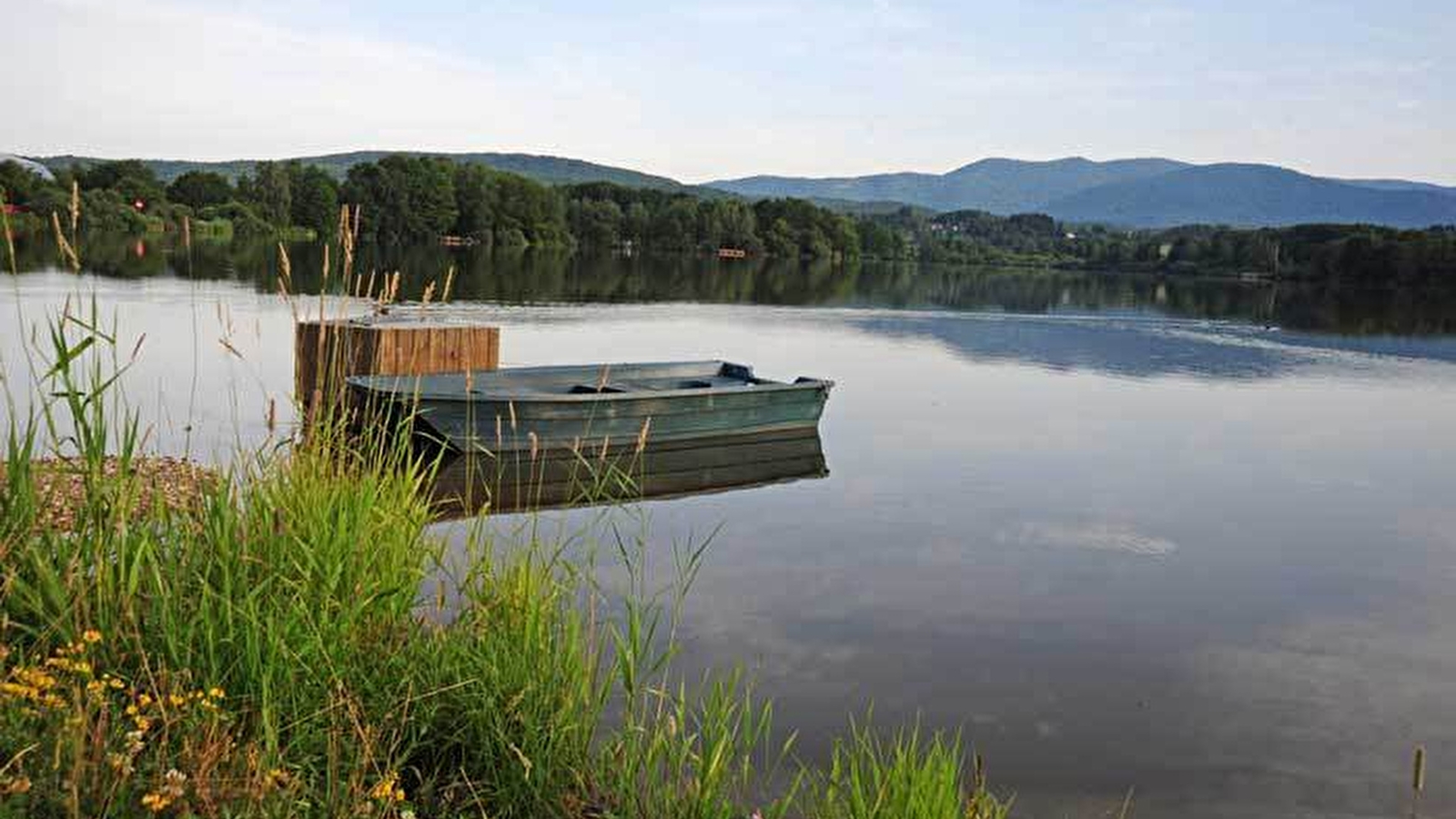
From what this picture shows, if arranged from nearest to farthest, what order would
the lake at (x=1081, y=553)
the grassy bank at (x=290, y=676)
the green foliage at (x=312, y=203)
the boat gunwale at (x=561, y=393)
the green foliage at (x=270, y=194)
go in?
the grassy bank at (x=290, y=676) → the lake at (x=1081, y=553) → the boat gunwale at (x=561, y=393) → the green foliage at (x=270, y=194) → the green foliage at (x=312, y=203)

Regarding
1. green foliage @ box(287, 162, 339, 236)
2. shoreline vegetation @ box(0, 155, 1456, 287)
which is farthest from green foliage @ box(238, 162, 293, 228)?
green foliage @ box(287, 162, 339, 236)

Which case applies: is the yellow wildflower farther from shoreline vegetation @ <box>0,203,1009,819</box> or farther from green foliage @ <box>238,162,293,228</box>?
green foliage @ <box>238,162,293,228</box>

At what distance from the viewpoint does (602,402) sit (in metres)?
14.5

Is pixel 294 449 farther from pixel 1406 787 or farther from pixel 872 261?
pixel 872 261

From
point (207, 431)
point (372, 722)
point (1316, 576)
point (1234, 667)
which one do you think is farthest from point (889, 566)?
point (207, 431)

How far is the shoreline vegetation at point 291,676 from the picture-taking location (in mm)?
3506

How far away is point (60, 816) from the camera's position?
10.5 feet

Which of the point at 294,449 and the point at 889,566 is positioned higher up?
the point at 294,449

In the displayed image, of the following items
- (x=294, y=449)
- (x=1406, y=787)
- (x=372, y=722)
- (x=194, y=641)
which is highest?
(x=294, y=449)

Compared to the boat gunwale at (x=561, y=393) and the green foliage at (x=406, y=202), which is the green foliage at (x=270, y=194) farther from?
the boat gunwale at (x=561, y=393)

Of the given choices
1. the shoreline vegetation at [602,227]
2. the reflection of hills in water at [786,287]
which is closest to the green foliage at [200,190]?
the shoreline vegetation at [602,227]

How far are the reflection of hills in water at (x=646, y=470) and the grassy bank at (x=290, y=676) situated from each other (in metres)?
A: 7.06

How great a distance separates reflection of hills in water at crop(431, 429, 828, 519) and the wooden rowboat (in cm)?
21

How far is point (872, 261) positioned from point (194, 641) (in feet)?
431
